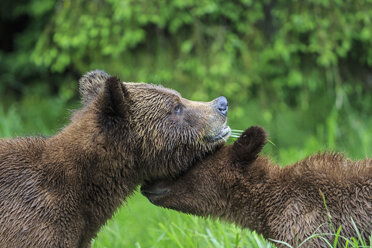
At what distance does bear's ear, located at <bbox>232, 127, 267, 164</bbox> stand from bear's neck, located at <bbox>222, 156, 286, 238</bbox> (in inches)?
3.5

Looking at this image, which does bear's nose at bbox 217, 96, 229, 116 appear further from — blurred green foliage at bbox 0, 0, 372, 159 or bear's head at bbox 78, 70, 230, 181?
blurred green foliage at bbox 0, 0, 372, 159

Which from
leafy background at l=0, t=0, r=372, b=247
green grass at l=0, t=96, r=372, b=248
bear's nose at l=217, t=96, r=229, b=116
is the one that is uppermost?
bear's nose at l=217, t=96, r=229, b=116

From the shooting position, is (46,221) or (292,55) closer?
(46,221)

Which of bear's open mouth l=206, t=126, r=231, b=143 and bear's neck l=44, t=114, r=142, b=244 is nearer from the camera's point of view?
bear's neck l=44, t=114, r=142, b=244

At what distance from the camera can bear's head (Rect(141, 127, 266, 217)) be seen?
4836 millimetres

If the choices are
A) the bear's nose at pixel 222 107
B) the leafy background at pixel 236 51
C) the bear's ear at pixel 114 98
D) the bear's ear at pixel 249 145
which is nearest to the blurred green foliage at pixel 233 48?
the leafy background at pixel 236 51

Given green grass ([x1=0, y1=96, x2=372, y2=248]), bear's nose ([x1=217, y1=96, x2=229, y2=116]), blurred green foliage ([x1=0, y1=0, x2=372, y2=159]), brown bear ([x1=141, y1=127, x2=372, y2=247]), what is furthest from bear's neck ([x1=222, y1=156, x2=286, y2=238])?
blurred green foliage ([x1=0, y1=0, x2=372, y2=159])

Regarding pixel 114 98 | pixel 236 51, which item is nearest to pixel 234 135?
pixel 114 98

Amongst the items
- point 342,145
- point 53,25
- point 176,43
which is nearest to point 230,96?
point 176,43

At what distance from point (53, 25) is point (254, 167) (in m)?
6.30

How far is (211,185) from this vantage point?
489 centimetres

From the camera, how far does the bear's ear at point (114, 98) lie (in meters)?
4.56

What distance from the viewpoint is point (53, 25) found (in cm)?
1009

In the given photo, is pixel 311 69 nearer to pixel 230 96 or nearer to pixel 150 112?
pixel 230 96
